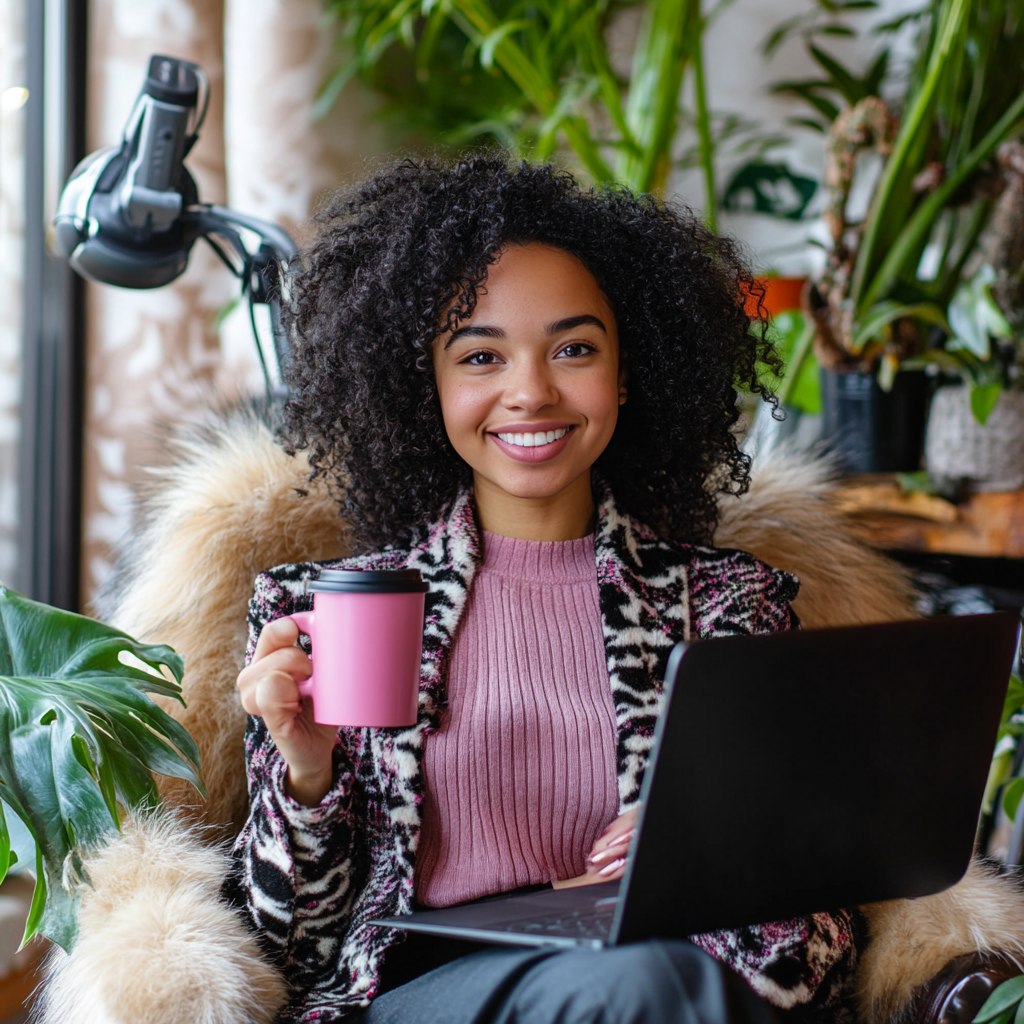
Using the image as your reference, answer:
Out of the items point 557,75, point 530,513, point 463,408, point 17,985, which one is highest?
point 557,75

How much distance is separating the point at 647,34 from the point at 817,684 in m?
1.81

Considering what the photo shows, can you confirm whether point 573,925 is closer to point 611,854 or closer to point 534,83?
point 611,854

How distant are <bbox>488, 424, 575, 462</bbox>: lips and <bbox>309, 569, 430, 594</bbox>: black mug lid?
0.31 metres

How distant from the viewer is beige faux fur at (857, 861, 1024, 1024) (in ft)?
3.08

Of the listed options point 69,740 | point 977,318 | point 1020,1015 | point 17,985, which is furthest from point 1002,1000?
point 17,985

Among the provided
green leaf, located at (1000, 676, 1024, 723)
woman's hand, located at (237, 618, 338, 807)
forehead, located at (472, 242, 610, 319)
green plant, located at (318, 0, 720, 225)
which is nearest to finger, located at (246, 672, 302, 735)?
woman's hand, located at (237, 618, 338, 807)

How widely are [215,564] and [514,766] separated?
40cm

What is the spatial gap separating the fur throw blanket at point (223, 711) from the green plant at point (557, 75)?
3.00 ft

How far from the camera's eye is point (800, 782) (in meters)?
0.72

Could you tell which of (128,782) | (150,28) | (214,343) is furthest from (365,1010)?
(150,28)

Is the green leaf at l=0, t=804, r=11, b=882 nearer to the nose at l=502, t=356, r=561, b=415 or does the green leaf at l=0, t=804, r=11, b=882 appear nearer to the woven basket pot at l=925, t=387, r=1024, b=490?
the nose at l=502, t=356, r=561, b=415

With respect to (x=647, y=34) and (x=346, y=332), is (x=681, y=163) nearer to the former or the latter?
(x=647, y=34)

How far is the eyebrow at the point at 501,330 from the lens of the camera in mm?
1041

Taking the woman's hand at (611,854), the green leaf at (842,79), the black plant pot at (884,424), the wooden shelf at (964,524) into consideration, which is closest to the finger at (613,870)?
the woman's hand at (611,854)
